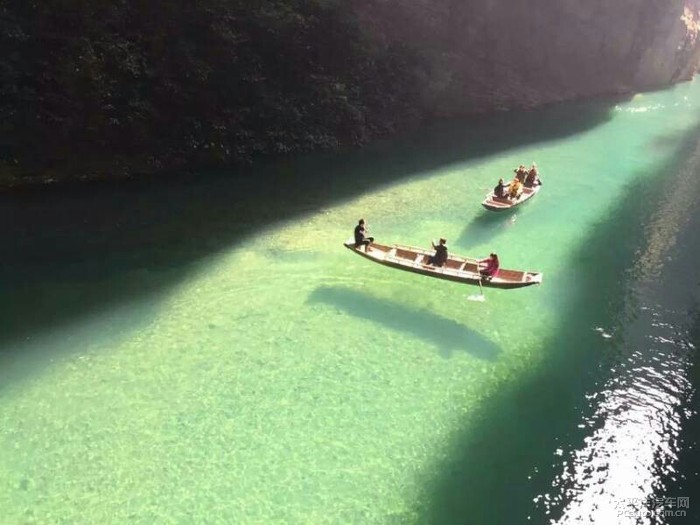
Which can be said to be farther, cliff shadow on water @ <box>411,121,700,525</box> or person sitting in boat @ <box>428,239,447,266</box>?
person sitting in boat @ <box>428,239,447,266</box>

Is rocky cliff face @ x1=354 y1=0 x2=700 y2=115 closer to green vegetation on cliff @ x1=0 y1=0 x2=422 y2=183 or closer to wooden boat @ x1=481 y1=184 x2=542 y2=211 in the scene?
green vegetation on cliff @ x1=0 y1=0 x2=422 y2=183

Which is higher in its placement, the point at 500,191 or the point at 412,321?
the point at 500,191

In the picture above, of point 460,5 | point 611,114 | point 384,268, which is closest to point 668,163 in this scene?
point 611,114

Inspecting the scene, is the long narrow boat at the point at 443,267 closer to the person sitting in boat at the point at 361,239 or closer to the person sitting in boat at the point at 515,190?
the person sitting in boat at the point at 361,239

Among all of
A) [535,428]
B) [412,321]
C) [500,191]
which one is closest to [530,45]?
[500,191]

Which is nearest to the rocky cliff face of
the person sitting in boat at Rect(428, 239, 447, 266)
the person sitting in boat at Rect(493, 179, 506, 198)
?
the person sitting in boat at Rect(493, 179, 506, 198)

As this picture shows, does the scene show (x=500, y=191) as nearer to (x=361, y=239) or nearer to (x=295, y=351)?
(x=361, y=239)
